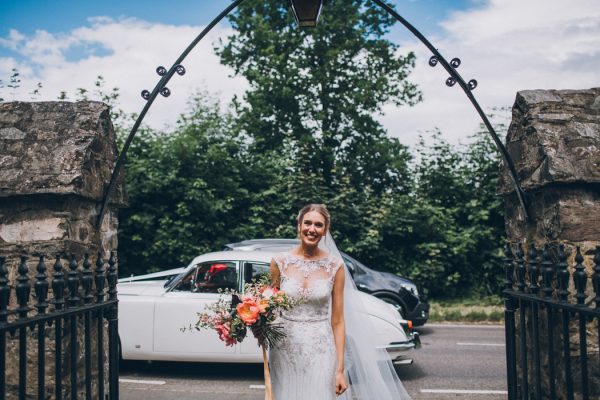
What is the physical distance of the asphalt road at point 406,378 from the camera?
655 centimetres

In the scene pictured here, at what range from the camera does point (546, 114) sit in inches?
168

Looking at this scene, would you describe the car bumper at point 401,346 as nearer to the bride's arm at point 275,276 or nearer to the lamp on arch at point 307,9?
the bride's arm at point 275,276

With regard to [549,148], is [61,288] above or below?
below

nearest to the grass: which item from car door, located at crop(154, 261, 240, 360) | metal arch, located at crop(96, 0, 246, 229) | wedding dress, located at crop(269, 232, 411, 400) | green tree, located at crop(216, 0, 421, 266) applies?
green tree, located at crop(216, 0, 421, 266)

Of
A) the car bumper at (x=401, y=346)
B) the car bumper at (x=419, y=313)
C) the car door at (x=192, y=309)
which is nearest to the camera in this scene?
the car bumper at (x=401, y=346)

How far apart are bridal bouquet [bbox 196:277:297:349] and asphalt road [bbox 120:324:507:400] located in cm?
286

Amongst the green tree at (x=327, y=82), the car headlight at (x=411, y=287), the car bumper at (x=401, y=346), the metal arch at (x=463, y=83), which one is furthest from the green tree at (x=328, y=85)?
the metal arch at (x=463, y=83)

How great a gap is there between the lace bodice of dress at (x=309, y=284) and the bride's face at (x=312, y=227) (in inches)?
7.7

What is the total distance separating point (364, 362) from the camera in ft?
16.1

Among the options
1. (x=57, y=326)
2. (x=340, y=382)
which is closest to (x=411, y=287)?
(x=340, y=382)

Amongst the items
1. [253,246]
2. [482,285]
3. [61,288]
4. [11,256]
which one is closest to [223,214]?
[253,246]

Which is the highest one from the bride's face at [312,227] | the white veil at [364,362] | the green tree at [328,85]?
the green tree at [328,85]

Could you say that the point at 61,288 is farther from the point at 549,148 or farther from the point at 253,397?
the point at 253,397

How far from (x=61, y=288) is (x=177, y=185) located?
34.0 ft
